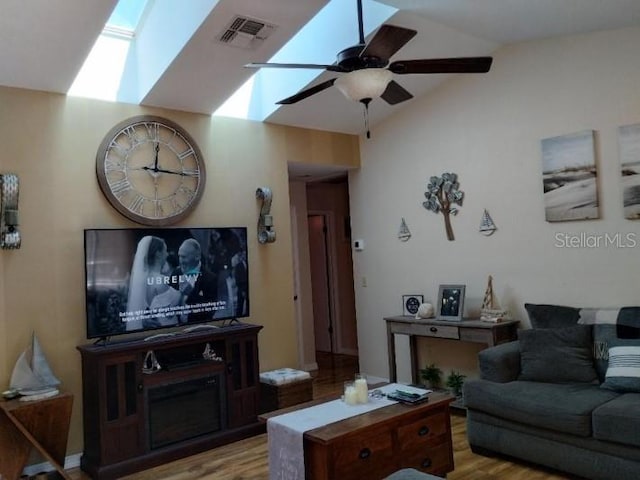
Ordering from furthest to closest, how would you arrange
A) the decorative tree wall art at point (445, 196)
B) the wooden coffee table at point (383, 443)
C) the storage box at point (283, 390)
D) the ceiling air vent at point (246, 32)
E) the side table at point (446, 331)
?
the decorative tree wall art at point (445, 196) → the storage box at point (283, 390) → the side table at point (446, 331) → the ceiling air vent at point (246, 32) → the wooden coffee table at point (383, 443)

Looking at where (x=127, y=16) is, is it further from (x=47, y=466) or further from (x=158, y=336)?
(x=47, y=466)

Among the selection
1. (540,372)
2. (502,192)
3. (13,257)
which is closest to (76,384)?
(13,257)

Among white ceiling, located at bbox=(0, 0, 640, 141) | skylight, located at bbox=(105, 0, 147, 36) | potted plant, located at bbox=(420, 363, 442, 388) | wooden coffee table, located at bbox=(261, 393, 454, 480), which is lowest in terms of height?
potted plant, located at bbox=(420, 363, 442, 388)

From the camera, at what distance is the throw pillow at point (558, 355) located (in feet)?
10.8

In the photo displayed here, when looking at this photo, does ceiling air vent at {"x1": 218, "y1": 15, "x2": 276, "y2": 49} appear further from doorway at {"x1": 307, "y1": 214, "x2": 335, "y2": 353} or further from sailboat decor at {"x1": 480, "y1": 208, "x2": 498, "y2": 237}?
doorway at {"x1": 307, "y1": 214, "x2": 335, "y2": 353}

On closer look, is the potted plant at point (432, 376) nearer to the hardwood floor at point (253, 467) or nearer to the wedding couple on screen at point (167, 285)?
the hardwood floor at point (253, 467)

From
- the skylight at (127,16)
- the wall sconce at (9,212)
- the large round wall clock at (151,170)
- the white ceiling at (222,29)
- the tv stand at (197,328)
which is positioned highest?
the skylight at (127,16)

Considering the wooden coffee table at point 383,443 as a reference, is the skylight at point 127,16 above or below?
above

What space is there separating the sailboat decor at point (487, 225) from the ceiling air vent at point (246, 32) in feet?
7.74

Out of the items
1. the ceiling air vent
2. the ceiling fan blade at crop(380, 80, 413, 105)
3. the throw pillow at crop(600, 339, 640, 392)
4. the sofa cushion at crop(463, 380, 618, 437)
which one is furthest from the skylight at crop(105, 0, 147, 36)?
the throw pillow at crop(600, 339, 640, 392)

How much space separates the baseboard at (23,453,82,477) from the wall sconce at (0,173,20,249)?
1477 millimetres

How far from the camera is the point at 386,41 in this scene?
2445mm

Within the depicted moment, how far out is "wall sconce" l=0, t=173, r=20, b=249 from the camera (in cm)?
335

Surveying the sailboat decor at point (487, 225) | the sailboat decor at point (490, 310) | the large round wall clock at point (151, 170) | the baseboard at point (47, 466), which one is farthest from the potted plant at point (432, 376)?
the baseboard at point (47, 466)
